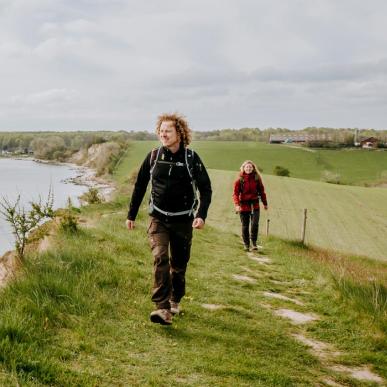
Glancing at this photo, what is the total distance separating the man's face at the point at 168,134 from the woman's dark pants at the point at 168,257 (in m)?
0.95

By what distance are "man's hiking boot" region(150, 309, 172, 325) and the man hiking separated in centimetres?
13

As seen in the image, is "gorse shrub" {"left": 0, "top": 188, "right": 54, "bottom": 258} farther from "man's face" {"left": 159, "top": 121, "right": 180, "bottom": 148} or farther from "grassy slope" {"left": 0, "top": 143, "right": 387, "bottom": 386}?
"man's face" {"left": 159, "top": 121, "right": 180, "bottom": 148}

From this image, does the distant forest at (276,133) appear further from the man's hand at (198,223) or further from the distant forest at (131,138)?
the man's hand at (198,223)

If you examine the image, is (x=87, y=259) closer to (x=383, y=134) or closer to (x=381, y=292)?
(x=381, y=292)

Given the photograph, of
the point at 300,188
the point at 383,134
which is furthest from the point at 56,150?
the point at 300,188

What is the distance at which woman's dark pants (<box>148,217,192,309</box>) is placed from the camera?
17.3 feet

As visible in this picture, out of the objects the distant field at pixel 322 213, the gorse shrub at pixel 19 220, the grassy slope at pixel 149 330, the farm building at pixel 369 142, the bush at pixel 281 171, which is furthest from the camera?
the farm building at pixel 369 142

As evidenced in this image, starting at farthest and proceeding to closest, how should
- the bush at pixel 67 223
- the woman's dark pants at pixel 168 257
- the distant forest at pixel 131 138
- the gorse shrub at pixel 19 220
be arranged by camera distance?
the distant forest at pixel 131 138 → the bush at pixel 67 223 → the gorse shrub at pixel 19 220 → the woman's dark pants at pixel 168 257

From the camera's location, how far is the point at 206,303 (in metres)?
6.46

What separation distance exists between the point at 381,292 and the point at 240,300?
2136 mm

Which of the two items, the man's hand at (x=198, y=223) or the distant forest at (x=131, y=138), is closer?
the man's hand at (x=198, y=223)

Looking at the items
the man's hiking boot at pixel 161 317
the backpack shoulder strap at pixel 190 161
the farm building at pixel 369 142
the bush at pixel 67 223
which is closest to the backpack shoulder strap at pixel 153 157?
the backpack shoulder strap at pixel 190 161

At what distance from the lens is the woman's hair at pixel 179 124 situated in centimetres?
554

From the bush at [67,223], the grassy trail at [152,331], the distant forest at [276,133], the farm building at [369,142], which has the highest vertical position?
the distant forest at [276,133]
